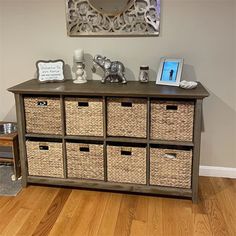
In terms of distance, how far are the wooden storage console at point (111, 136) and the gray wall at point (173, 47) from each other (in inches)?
13.5

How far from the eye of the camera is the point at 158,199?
2.40 m

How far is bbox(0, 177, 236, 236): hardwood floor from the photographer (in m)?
2.03

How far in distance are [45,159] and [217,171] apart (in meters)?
1.51

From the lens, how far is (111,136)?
240 centimetres

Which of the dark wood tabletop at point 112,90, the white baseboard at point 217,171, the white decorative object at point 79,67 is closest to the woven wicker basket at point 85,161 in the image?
the dark wood tabletop at point 112,90

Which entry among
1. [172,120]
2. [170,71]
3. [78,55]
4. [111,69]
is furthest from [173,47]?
[78,55]

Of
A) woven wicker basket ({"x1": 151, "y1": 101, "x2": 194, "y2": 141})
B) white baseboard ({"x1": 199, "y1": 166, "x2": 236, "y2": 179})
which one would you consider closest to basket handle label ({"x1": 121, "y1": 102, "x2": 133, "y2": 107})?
woven wicker basket ({"x1": 151, "y1": 101, "x2": 194, "y2": 141})

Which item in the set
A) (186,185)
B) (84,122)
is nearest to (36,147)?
(84,122)

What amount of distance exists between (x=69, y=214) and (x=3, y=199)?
1.89 feet

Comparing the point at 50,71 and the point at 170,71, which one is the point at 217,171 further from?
the point at 50,71

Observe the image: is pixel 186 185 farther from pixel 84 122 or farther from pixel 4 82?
pixel 4 82

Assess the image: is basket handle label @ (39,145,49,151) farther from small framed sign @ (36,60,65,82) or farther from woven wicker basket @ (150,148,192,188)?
woven wicker basket @ (150,148,192,188)

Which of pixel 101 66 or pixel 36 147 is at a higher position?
pixel 101 66

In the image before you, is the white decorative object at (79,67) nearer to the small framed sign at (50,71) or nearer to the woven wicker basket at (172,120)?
the small framed sign at (50,71)
